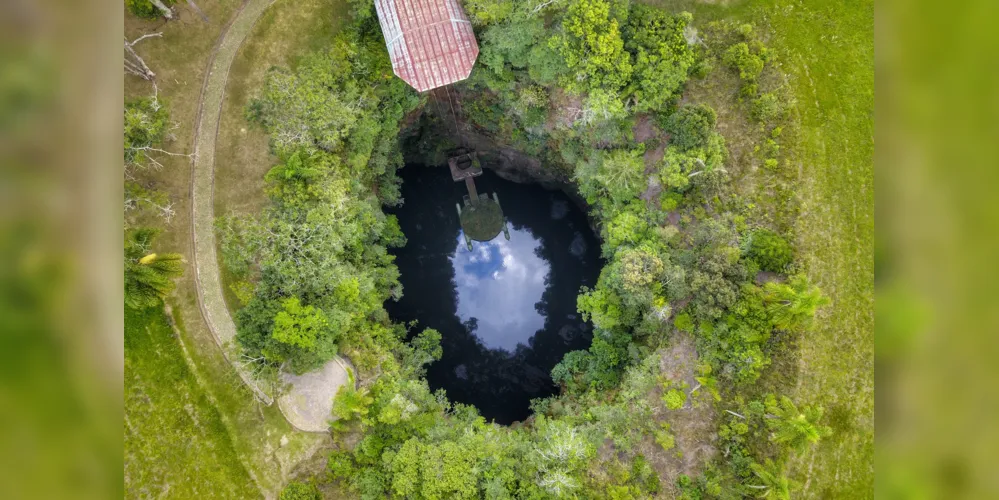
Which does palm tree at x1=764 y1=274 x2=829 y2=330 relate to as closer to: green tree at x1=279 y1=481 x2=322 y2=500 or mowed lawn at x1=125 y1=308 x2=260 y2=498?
green tree at x1=279 y1=481 x2=322 y2=500

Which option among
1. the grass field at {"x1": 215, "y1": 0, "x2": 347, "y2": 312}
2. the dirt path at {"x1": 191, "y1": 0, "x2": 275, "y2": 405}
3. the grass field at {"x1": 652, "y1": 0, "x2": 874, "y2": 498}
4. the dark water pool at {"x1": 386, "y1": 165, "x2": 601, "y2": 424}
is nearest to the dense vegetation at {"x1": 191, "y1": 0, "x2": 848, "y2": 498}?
the grass field at {"x1": 215, "y1": 0, "x2": 347, "y2": 312}

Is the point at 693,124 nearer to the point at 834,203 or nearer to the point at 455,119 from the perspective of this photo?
the point at 834,203
